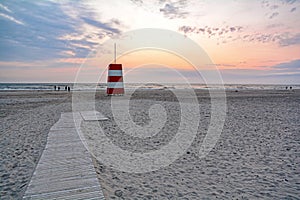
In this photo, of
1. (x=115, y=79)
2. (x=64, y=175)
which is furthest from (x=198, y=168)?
(x=115, y=79)

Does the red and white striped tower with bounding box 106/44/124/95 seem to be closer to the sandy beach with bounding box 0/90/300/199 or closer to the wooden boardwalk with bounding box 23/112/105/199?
the sandy beach with bounding box 0/90/300/199

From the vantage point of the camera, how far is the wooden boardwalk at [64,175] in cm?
305

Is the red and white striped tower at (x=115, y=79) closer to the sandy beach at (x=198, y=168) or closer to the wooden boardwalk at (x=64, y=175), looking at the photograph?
the sandy beach at (x=198, y=168)

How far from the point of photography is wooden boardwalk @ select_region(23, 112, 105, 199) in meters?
3.05

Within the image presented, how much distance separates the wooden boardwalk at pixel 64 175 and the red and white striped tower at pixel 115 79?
12.5 meters

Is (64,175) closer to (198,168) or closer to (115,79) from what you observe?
(198,168)

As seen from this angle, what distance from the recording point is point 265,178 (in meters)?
3.97

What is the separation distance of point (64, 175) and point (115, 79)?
48.2 ft

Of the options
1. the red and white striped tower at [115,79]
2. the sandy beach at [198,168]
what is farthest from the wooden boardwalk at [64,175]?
the red and white striped tower at [115,79]

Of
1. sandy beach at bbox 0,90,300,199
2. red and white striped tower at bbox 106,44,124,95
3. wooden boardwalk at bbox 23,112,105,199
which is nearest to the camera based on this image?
wooden boardwalk at bbox 23,112,105,199

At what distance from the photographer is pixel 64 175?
11.8 feet

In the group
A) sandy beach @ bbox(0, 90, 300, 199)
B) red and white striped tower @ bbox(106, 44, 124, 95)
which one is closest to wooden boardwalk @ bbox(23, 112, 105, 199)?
sandy beach @ bbox(0, 90, 300, 199)

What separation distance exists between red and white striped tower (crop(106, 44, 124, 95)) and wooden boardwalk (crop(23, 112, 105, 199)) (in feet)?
41.0

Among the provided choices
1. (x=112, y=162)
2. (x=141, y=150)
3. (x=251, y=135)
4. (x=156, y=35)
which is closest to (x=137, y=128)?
(x=141, y=150)
